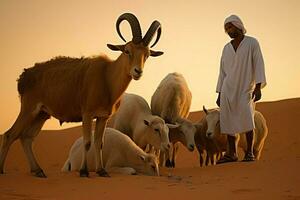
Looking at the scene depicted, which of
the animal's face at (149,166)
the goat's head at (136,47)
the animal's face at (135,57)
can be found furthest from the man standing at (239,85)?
the animal's face at (135,57)

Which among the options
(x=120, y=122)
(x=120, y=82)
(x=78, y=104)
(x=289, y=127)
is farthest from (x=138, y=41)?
(x=289, y=127)

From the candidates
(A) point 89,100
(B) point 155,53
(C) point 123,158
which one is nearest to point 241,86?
(B) point 155,53

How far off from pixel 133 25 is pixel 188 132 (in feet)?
18.0

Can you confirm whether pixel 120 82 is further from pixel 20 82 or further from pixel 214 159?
pixel 214 159

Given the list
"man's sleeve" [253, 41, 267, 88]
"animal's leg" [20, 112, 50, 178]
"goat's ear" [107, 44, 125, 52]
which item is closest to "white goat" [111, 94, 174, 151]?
"man's sleeve" [253, 41, 267, 88]

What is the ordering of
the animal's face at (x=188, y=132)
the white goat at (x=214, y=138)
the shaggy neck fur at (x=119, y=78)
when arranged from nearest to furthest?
the shaggy neck fur at (x=119, y=78) < the white goat at (x=214, y=138) < the animal's face at (x=188, y=132)

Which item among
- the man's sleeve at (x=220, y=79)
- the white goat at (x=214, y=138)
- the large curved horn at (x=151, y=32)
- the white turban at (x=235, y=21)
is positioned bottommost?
the white goat at (x=214, y=138)

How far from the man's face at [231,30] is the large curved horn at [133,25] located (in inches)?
93.3

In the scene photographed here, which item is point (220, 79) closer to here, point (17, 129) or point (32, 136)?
point (32, 136)

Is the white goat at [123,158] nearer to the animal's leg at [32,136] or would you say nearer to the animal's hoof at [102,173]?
the animal's hoof at [102,173]

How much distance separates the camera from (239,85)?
11.5 m

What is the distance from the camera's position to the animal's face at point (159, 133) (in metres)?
13.0

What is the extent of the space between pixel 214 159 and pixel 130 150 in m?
4.87

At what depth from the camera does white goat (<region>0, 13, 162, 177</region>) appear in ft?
31.4
